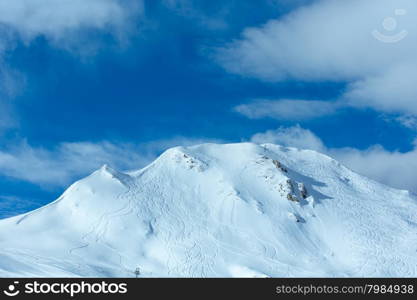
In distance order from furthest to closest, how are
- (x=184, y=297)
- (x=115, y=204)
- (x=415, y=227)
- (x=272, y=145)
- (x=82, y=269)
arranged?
1. (x=272, y=145)
2. (x=415, y=227)
3. (x=115, y=204)
4. (x=82, y=269)
5. (x=184, y=297)

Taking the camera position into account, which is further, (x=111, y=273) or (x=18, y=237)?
(x=18, y=237)

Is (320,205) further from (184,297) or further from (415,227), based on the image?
(184,297)

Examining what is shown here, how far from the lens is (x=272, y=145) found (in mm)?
125750

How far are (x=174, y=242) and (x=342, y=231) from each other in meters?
30.3

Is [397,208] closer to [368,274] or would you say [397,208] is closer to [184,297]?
[368,274]

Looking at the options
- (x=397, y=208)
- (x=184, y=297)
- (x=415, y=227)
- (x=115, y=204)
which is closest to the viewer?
(x=184, y=297)

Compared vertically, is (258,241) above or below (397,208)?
below

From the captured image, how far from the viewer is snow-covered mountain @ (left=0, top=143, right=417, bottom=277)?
7812 centimetres

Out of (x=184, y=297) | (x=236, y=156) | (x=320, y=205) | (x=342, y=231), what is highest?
(x=236, y=156)

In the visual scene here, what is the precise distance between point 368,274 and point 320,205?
72.2ft

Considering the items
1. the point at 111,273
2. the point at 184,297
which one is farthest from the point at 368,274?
the point at 184,297

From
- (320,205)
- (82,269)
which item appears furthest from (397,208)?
(82,269)

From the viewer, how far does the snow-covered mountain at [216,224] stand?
256 ft

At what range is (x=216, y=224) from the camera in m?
90.1
